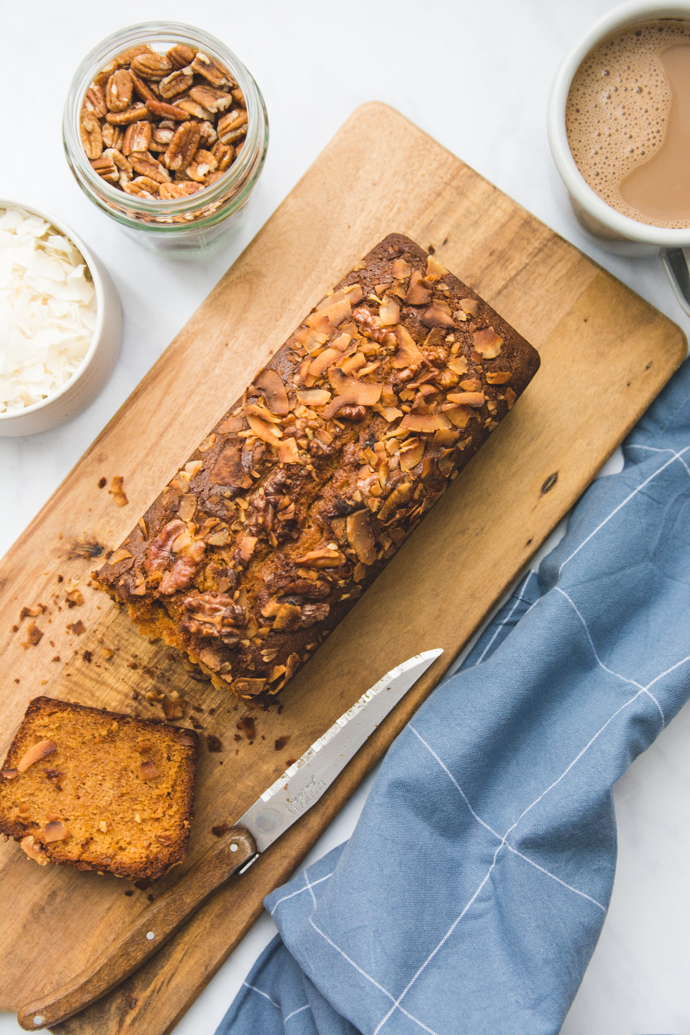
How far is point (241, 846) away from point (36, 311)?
1.77 m

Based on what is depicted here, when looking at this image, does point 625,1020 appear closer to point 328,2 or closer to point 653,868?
point 653,868

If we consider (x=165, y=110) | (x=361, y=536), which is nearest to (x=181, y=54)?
(x=165, y=110)

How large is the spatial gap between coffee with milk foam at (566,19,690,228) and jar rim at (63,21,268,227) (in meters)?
0.95

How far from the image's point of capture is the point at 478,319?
1.91m

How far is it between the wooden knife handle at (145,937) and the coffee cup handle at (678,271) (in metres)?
2.18

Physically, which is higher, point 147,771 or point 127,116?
point 127,116

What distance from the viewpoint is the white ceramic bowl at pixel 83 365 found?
2025mm

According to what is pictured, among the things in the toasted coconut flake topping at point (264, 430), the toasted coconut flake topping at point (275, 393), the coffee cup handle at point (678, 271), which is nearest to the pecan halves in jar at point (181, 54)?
the toasted coconut flake topping at point (275, 393)

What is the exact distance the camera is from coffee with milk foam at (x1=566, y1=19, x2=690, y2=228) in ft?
6.48

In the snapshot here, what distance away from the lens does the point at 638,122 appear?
2.00 m

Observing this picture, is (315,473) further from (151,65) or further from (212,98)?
(151,65)

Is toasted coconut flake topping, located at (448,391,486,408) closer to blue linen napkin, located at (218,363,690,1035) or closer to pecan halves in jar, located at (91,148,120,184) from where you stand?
blue linen napkin, located at (218,363,690,1035)

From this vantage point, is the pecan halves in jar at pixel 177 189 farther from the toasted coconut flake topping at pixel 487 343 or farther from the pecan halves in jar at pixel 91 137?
the toasted coconut flake topping at pixel 487 343

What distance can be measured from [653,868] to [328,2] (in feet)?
10.3
